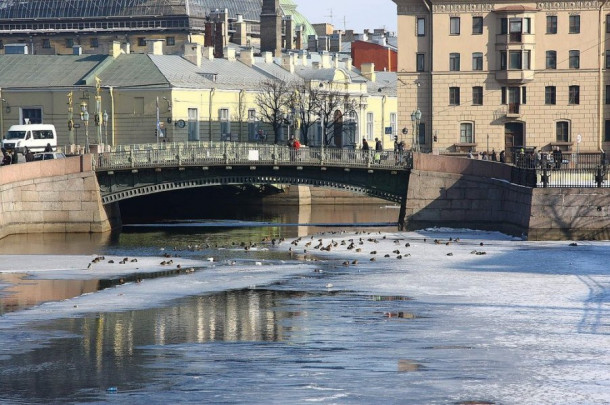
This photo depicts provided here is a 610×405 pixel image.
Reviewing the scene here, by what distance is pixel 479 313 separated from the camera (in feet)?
133

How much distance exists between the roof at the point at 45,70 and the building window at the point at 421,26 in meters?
23.9

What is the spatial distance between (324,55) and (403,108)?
39654mm

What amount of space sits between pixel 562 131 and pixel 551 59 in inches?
171

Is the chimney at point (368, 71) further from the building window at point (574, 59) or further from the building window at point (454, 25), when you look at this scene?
the building window at point (574, 59)

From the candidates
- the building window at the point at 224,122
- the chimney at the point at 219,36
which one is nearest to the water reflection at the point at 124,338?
the building window at the point at 224,122

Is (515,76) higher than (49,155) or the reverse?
higher

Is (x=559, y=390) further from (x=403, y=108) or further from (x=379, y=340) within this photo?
(x=403, y=108)

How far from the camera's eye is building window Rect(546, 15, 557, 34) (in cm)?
9182

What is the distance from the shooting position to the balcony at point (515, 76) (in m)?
92.4

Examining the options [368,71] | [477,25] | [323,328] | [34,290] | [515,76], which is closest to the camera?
[323,328]

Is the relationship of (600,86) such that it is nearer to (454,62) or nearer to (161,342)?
(454,62)

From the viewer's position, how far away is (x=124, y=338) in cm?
3669

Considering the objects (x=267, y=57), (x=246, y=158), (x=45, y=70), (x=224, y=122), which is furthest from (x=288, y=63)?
(x=246, y=158)

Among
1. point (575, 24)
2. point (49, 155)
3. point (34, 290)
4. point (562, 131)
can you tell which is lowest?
point (34, 290)
